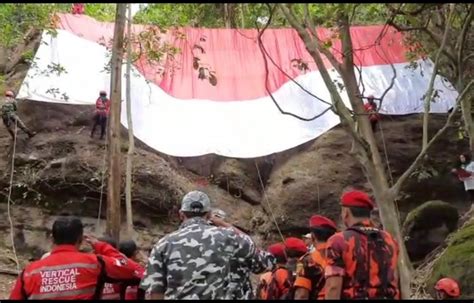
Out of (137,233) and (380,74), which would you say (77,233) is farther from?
(380,74)

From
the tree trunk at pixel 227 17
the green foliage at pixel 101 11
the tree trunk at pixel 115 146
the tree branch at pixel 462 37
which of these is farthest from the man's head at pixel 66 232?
the green foliage at pixel 101 11

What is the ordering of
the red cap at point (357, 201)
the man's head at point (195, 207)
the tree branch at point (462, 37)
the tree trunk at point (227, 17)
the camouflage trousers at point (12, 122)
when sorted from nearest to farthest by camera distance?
the red cap at point (357, 201) → the man's head at point (195, 207) → the tree branch at point (462, 37) → the camouflage trousers at point (12, 122) → the tree trunk at point (227, 17)

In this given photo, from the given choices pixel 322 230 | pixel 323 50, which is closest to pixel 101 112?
pixel 323 50

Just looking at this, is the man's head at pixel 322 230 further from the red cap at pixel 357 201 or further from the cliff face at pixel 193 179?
the cliff face at pixel 193 179

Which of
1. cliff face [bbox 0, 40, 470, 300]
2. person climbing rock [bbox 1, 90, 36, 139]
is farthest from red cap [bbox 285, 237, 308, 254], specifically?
person climbing rock [bbox 1, 90, 36, 139]

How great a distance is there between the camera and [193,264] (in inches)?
154

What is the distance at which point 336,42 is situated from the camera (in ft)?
47.0

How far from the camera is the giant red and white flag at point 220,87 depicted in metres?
13.2

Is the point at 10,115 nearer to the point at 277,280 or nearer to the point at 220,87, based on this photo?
the point at 220,87

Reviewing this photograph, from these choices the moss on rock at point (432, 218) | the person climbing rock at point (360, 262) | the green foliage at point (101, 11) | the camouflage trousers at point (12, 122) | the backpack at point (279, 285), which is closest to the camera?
the person climbing rock at point (360, 262)

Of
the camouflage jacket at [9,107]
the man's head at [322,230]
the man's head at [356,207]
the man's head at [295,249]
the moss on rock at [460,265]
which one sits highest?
the camouflage jacket at [9,107]

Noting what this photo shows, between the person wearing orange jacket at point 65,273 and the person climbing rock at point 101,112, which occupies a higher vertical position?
the person climbing rock at point 101,112

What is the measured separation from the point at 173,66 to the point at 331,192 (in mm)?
4826

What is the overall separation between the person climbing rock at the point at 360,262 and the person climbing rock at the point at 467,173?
1108 cm
